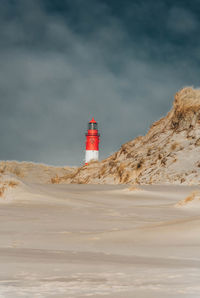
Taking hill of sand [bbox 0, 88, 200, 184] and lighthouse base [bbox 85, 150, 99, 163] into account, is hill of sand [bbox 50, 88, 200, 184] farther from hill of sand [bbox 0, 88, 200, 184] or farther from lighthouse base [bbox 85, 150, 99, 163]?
lighthouse base [bbox 85, 150, 99, 163]

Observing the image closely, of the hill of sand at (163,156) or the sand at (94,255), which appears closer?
the sand at (94,255)

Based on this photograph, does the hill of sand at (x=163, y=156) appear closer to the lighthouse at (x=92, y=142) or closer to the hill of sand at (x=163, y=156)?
the hill of sand at (x=163, y=156)

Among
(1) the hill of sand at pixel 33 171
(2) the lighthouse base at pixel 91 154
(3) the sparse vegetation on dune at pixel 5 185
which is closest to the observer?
(3) the sparse vegetation on dune at pixel 5 185

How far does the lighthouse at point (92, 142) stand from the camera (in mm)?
47094

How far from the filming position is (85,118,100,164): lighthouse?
4709 cm

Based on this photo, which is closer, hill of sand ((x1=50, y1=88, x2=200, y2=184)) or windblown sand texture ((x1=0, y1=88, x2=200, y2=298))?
windblown sand texture ((x1=0, y1=88, x2=200, y2=298))

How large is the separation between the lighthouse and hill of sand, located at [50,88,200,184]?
547 inches

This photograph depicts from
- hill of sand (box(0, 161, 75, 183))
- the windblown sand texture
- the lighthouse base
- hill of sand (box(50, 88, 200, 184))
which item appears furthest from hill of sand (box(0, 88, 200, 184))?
the lighthouse base

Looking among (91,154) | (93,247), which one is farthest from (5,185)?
(91,154)

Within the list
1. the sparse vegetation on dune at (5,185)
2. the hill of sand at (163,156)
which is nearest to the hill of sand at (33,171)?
the hill of sand at (163,156)

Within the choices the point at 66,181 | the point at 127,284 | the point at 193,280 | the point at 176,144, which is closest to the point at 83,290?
the point at 127,284

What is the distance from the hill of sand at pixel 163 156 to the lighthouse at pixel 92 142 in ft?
45.6

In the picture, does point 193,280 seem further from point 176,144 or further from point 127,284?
point 176,144

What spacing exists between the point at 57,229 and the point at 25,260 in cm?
266
